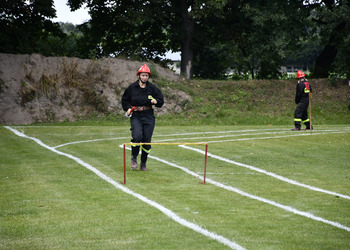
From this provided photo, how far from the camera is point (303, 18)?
36.2m

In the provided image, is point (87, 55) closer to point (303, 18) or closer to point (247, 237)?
point (303, 18)


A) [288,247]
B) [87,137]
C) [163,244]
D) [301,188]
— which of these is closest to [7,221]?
[163,244]

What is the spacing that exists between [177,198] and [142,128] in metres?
3.72

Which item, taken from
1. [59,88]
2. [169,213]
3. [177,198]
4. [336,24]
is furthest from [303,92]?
[169,213]

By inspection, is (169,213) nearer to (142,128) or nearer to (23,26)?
(142,128)

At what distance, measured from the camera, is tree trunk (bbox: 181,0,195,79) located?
39812 mm

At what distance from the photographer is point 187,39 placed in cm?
4003

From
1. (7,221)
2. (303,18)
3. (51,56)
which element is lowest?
(7,221)

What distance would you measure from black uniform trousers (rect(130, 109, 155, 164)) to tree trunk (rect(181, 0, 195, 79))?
27005 mm

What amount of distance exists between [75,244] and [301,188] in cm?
529

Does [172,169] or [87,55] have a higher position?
[87,55]

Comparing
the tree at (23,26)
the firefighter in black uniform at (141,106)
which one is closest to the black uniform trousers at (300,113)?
the firefighter in black uniform at (141,106)

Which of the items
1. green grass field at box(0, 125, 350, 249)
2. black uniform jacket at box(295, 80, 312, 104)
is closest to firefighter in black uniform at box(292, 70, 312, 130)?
black uniform jacket at box(295, 80, 312, 104)

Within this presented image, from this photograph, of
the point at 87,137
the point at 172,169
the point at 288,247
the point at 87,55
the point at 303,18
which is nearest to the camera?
the point at 288,247
